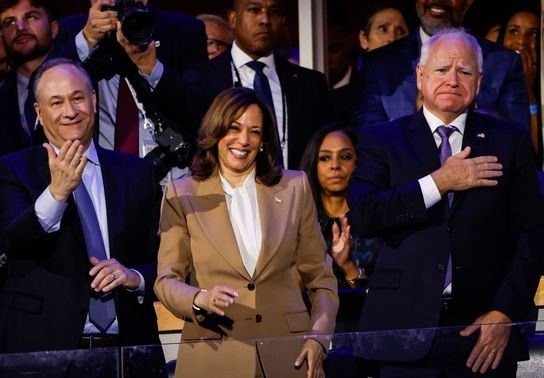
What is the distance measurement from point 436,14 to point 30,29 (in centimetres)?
165

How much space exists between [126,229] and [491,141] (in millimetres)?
1089

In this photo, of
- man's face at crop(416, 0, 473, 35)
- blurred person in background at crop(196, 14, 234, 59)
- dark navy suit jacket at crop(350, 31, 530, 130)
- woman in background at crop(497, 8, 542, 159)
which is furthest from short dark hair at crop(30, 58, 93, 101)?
woman in background at crop(497, 8, 542, 159)

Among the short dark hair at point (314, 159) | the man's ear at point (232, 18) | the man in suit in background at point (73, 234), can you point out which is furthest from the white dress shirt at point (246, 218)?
the man's ear at point (232, 18)

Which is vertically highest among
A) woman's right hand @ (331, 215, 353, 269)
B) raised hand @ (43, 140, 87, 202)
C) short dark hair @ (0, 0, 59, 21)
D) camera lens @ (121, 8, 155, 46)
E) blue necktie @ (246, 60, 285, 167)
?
short dark hair @ (0, 0, 59, 21)

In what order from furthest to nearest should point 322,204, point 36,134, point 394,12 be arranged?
point 394,12, point 322,204, point 36,134

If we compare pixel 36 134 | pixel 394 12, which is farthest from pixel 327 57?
pixel 36 134

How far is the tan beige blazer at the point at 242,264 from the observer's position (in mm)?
3336

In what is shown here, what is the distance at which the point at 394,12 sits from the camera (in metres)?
5.56

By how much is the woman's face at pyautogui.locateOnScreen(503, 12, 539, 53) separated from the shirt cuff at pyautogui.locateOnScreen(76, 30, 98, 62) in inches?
85.8

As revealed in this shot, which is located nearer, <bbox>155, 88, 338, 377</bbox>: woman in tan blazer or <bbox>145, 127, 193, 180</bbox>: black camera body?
<bbox>155, 88, 338, 377</bbox>: woman in tan blazer

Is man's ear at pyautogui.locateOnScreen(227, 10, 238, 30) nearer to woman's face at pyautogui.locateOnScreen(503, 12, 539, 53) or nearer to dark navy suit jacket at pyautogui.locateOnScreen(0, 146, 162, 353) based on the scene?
woman's face at pyautogui.locateOnScreen(503, 12, 539, 53)

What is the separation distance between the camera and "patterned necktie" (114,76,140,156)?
4.65 metres

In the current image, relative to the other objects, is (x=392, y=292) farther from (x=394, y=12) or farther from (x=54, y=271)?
(x=394, y=12)

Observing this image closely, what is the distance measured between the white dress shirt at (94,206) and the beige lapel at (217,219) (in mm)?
298
